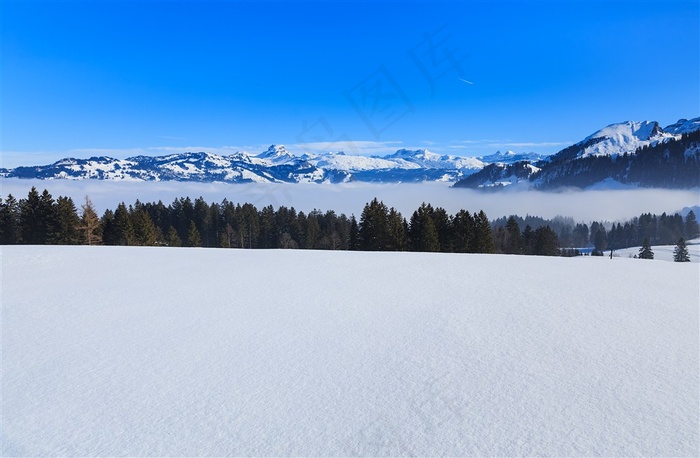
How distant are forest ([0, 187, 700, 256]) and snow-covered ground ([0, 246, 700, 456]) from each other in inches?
1144

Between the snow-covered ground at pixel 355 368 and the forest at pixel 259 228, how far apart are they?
1144 inches

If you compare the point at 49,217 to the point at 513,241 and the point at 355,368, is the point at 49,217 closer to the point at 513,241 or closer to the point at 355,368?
the point at 355,368

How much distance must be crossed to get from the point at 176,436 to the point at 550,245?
59679 millimetres

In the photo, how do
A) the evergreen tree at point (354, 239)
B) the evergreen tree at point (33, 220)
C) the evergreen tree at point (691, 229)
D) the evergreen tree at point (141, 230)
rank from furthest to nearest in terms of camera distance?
the evergreen tree at point (691, 229)
the evergreen tree at point (141, 230)
the evergreen tree at point (354, 239)
the evergreen tree at point (33, 220)

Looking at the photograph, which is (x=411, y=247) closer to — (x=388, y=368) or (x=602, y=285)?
(x=602, y=285)

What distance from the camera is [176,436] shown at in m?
4.73

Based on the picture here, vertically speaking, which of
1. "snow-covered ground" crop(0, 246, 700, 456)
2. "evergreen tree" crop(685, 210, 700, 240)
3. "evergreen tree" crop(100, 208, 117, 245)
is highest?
"evergreen tree" crop(100, 208, 117, 245)

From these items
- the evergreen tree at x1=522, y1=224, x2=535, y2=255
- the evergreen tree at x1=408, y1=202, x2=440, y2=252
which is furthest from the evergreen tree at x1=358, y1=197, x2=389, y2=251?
the evergreen tree at x1=522, y1=224, x2=535, y2=255

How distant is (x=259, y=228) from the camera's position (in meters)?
68.2

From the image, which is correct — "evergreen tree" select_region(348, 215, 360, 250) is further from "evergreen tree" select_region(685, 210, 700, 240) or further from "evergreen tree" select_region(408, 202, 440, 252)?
"evergreen tree" select_region(685, 210, 700, 240)

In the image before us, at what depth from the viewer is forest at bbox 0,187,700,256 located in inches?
1567

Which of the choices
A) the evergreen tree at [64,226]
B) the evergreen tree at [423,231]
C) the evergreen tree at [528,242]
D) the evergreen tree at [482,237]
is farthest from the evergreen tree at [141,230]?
the evergreen tree at [528,242]

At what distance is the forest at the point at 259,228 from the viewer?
3981cm

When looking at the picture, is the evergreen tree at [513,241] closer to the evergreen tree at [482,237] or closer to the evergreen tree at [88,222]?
the evergreen tree at [482,237]
